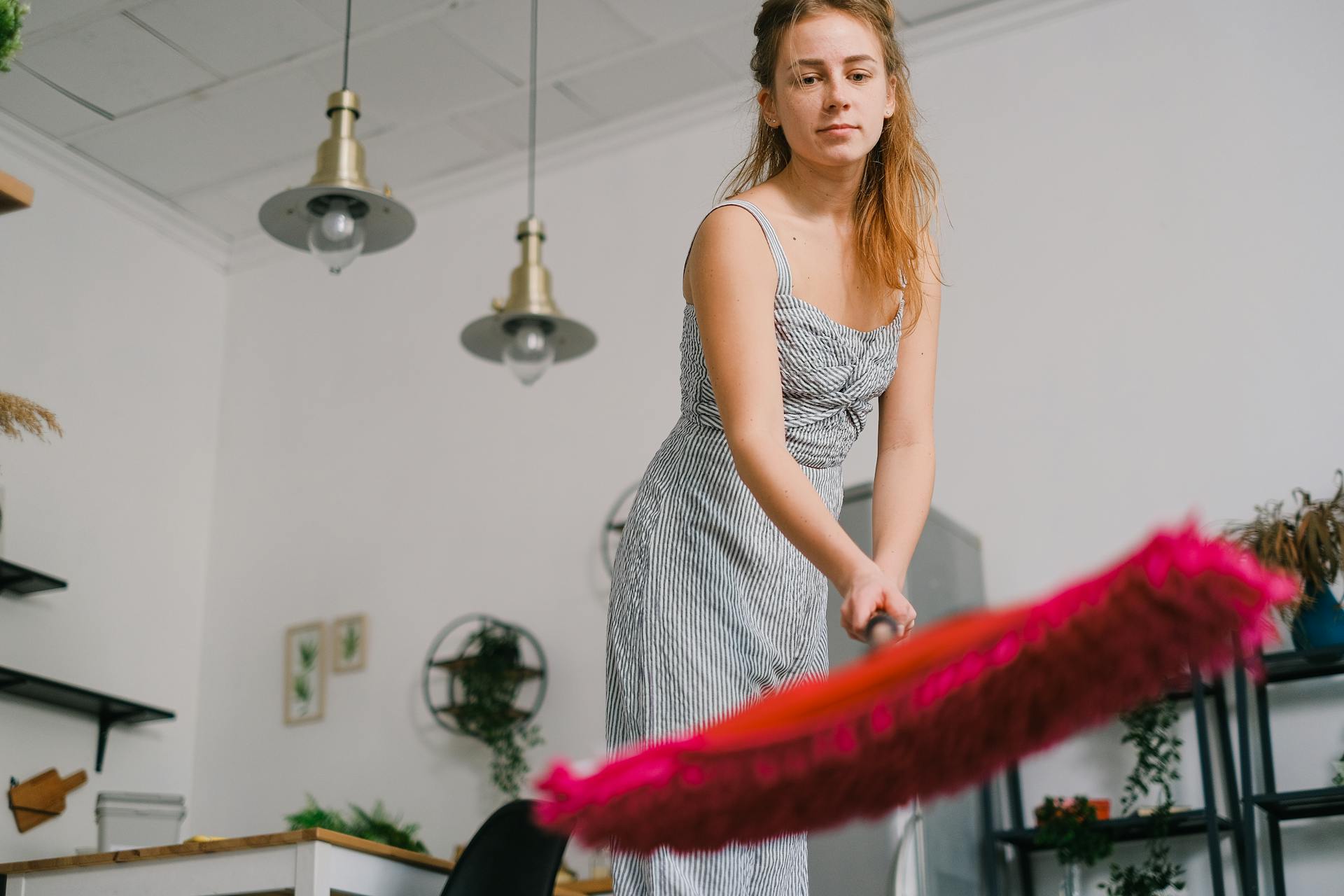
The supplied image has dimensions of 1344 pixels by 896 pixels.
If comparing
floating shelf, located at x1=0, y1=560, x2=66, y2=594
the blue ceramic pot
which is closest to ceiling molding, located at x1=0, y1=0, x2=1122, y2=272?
floating shelf, located at x1=0, y1=560, x2=66, y2=594

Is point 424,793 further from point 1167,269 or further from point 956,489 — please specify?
point 1167,269

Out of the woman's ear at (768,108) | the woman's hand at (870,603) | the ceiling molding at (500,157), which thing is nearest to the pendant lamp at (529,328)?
the ceiling molding at (500,157)

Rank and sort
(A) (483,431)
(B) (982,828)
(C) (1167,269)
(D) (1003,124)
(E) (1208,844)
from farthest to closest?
(A) (483,431), (D) (1003,124), (C) (1167,269), (B) (982,828), (E) (1208,844)

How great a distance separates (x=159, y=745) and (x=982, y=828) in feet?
Answer: 10.1

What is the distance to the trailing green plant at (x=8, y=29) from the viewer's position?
195cm

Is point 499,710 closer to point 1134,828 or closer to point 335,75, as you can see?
point 1134,828

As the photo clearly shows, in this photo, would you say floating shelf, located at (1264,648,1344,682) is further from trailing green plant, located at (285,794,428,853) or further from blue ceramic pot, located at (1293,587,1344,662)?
trailing green plant, located at (285,794,428,853)

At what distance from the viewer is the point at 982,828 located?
3.71 meters

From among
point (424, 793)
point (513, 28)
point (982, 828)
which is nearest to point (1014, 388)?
point (982, 828)

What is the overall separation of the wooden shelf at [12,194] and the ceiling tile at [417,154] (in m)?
3.45

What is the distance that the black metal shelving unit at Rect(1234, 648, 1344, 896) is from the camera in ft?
10.7

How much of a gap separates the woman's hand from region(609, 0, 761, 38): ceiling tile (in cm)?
377

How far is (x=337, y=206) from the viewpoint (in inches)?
134

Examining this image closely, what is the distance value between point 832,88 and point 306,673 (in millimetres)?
4346
